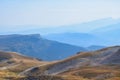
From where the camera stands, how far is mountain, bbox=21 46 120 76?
475 feet

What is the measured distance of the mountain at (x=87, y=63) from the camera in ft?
475

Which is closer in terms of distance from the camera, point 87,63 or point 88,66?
point 88,66

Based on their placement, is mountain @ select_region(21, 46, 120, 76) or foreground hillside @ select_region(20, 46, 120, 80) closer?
foreground hillside @ select_region(20, 46, 120, 80)

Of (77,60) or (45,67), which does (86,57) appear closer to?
(77,60)

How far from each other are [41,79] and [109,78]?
23.9 meters

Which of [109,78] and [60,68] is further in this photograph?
[60,68]

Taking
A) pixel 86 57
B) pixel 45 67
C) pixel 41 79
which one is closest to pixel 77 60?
pixel 86 57

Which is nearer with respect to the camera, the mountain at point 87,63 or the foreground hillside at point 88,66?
the foreground hillside at point 88,66

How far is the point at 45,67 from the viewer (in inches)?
6811

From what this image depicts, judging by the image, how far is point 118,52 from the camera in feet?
495

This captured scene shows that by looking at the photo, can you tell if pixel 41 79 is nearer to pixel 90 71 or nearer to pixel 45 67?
pixel 90 71

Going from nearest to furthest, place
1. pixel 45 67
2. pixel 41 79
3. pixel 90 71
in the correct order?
1. pixel 41 79
2. pixel 90 71
3. pixel 45 67

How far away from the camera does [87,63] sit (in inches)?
6053

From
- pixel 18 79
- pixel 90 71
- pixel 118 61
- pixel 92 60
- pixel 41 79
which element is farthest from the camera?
pixel 92 60
